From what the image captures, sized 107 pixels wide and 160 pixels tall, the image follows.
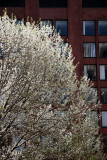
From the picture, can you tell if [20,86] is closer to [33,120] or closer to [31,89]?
[31,89]

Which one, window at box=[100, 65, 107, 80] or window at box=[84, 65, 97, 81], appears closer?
window at box=[84, 65, 97, 81]

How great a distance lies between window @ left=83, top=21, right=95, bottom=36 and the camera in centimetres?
4680

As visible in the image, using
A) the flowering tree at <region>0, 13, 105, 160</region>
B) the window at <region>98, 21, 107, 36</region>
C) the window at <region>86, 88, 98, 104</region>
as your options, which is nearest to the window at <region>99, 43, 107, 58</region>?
Result: the window at <region>98, 21, 107, 36</region>

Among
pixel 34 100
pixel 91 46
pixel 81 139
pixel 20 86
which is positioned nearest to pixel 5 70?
pixel 20 86

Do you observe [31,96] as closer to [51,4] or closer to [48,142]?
[48,142]

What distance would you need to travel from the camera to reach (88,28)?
1845 inches

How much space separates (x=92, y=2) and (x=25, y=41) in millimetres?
30004

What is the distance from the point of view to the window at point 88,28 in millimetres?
46797

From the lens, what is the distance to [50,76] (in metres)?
19.6

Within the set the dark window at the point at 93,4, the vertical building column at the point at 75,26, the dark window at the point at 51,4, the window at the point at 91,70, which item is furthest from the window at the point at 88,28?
the window at the point at 91,70

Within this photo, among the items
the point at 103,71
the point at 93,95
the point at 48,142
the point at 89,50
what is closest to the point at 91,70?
the point at 103,71

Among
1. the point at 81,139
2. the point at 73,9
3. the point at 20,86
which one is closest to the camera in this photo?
the point at 20,86

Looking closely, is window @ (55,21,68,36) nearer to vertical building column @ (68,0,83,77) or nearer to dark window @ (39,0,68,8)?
vertical building column @ (68,0,83,77)

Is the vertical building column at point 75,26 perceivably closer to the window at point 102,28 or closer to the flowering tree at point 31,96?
the window at point 102,28
